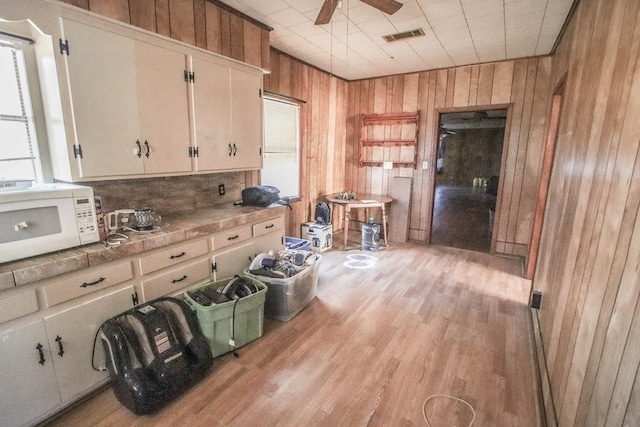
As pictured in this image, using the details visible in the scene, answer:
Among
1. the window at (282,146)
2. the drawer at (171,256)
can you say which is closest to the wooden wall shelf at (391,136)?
the window at (282,146)

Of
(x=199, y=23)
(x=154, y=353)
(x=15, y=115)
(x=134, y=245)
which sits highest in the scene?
(x=199, y=23)

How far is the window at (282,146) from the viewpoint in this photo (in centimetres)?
381

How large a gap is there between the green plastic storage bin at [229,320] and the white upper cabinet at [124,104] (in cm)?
103

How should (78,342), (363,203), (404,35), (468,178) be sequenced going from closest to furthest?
(78,342) → (404,35) → (363,203) → (468,178)

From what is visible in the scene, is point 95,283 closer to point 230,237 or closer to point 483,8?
point 230,237

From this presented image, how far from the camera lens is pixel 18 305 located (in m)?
1.44

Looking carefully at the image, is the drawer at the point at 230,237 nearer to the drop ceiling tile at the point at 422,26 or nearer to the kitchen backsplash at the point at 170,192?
the kitchen backsplash at the point at 170,192

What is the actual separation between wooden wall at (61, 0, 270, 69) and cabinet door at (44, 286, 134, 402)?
5.81 ft

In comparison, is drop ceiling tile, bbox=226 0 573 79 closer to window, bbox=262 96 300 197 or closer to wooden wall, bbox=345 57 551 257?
wooden wall, bbox=345 57 551 257

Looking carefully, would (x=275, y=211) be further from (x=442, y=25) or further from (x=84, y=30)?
(x=442, y=25)

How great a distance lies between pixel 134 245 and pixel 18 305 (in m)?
0.57

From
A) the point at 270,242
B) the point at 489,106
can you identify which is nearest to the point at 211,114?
the point at 270,242

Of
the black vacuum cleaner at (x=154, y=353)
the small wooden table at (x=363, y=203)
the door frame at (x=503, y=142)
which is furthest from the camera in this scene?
the small wooden table at (x=363, y=203)

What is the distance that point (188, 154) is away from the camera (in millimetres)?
2480
